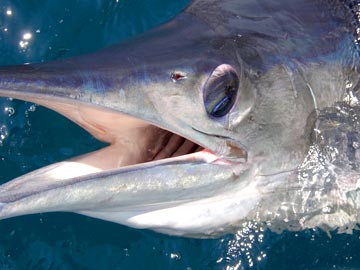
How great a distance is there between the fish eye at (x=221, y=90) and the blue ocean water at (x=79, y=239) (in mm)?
553

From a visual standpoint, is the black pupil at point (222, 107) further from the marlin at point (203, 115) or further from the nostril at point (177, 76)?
the nostril at point (177, 76)

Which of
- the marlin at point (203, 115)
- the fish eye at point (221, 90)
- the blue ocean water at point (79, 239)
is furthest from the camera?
the blue ocean water at point (79, 239)

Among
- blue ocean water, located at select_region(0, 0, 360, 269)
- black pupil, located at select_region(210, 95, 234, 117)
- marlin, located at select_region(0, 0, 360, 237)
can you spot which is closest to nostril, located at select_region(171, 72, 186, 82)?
marlin, located at select_region(0, 0, 360, 237)

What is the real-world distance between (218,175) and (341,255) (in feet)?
2.97

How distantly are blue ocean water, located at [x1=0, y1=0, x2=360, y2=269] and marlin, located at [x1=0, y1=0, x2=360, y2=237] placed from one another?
26 centimetres

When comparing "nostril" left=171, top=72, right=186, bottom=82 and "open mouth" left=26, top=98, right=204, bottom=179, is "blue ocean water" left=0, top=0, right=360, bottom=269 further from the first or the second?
"nostril" left=171, top=72, right=186, bottom=82

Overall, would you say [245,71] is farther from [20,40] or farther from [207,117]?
[20,40]

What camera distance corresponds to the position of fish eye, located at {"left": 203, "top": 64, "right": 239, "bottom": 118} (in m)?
1.70

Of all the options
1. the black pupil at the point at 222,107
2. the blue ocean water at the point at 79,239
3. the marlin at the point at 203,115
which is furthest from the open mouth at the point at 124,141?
the blue ocean water at the point at 79,239

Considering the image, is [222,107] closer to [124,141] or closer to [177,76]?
[177,76]

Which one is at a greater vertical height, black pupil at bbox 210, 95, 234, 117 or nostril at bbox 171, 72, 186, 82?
nostril at bbox 171, 72, 186, 82

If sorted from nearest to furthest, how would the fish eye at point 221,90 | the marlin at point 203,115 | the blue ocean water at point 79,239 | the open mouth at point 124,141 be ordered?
1. the marlin at point 203,115
2. the fish eye at point 221,90
3. the open mouth at point 124,141
4. the blue ocean water at point 79,239

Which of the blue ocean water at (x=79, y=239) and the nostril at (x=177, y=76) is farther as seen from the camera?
the blue ocean water at (x=79, y=239)

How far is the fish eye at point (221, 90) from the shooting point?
170 cm
